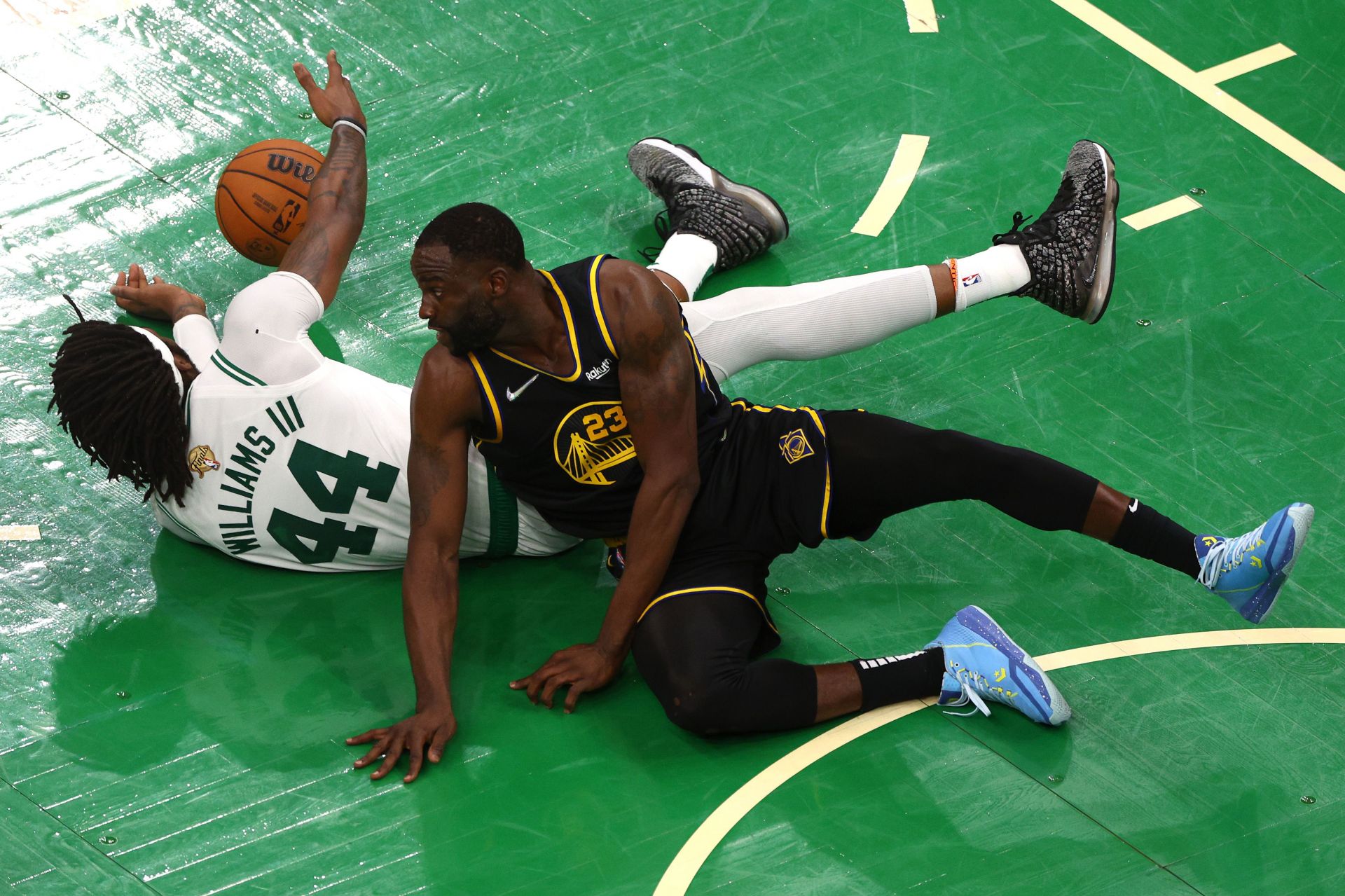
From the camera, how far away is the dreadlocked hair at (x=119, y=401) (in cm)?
489

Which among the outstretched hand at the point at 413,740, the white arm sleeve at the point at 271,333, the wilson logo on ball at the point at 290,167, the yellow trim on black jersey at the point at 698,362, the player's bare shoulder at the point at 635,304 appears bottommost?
the outstretched hand at the point at 413,740

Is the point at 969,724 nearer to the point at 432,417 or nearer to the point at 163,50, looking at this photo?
the point at 432,417

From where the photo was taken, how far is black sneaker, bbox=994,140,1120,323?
553 cm

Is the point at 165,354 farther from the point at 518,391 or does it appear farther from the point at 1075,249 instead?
the point at 1075,249

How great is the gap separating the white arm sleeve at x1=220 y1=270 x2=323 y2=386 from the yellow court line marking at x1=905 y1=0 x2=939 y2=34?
134 inches

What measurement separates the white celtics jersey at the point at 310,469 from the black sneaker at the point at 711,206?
152cm

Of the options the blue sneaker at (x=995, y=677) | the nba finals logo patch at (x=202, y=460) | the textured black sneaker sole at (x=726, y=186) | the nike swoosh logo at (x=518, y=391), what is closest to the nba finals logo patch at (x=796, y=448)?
the blue sneaker at (x=995, y=677)

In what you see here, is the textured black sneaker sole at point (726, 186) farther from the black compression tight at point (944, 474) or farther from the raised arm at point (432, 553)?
the raised arm at point (432, 553)

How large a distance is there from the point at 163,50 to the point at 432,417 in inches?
133

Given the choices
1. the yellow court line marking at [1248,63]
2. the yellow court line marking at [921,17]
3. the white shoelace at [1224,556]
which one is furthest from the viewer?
the yellow court line marking at [921,17]

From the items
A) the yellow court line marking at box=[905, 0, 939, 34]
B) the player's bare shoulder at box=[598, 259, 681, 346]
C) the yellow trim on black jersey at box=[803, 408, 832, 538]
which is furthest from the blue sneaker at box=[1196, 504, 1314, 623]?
the yellow court line marking at box=[905, 0, 939, 34]

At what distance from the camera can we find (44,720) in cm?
470

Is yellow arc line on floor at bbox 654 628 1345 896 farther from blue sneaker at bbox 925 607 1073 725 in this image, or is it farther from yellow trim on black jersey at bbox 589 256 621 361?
yellow trim on black jersey at bbox 589 256 621 361

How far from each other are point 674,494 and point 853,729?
86cm
